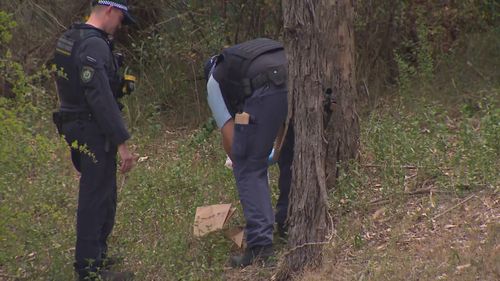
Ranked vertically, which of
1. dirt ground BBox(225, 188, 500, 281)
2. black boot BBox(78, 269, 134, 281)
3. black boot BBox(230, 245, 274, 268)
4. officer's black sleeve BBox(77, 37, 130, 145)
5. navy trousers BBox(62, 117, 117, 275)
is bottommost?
black boot BBox(78, 269, 134, 281)

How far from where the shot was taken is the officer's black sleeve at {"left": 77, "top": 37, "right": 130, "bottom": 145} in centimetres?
586

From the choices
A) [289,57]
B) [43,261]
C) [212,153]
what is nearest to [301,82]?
[289,57]

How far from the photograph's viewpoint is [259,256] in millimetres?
6086

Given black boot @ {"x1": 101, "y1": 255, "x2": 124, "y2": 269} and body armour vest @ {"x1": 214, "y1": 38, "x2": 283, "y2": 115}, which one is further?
black boot @ {"x1": 101, "y1": 255, "x2": 124, "y2": 269}

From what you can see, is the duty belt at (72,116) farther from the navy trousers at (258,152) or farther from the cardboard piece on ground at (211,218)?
the cardboard piece on ground at (211,218)

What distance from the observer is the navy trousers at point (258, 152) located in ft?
19.6

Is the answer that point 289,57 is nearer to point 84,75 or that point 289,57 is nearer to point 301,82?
point 301,82

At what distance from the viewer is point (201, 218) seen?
22.2ft

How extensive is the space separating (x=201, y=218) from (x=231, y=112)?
3.18 ft

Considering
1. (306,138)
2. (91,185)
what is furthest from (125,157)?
(306,138)

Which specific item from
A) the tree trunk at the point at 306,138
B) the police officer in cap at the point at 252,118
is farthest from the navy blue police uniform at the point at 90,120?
the tree trunk at the point at 306,138

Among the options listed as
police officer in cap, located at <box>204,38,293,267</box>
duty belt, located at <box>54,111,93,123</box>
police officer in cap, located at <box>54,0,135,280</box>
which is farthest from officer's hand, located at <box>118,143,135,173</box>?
police officer in cap, located at <box>204,38,293,267</box>

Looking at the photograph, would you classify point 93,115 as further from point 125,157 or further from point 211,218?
point 211,218

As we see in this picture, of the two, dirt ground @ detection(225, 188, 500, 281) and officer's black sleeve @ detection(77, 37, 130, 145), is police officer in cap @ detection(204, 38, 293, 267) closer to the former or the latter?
dirt ground @ detection(225, 188, 500, 281)
